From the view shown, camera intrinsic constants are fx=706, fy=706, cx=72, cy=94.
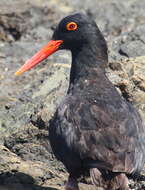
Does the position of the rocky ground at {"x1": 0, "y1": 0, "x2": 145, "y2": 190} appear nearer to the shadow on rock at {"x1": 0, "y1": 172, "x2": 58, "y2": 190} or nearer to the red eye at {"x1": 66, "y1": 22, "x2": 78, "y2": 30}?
the shadow on rock at {"x1": 0, "y1": 172, "x2": 58, "y2": 190}

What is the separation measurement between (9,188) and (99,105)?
5.41 ft

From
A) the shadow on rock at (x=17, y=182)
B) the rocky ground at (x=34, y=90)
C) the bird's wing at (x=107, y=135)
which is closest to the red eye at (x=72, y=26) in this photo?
the rocky ground at (x=34, y=90)

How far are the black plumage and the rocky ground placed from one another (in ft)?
2.49

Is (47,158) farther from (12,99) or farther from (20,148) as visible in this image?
(12,99)

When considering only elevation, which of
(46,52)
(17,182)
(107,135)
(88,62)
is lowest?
(17,182)

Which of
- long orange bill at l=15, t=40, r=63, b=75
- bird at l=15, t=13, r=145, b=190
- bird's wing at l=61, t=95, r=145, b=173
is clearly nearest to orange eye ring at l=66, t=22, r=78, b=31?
bird at l=15, t=13, r=145, b=190

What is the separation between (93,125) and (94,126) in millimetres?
23

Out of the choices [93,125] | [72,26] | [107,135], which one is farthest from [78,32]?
[107,135]

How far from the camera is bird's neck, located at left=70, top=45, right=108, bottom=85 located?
10.4 meters

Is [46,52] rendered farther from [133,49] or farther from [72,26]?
[133,49]

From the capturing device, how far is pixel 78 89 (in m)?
10.1

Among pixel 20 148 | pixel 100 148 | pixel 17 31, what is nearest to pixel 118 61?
pixel 20 148

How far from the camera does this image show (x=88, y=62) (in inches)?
411

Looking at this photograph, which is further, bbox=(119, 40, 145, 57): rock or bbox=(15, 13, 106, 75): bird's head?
bbox=(119, 40, 145, 57): rock
